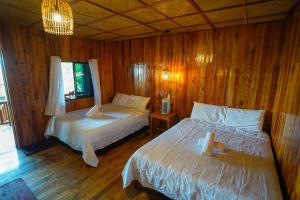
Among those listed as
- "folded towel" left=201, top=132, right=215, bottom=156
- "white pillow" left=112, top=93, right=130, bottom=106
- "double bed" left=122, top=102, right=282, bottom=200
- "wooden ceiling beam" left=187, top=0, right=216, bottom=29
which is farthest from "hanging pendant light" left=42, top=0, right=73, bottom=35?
"white pillow" left=112, top=93, right=130, bottom=106

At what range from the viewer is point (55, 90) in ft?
10.1

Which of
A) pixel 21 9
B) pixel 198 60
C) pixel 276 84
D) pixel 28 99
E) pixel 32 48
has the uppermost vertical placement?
pixel 21 9

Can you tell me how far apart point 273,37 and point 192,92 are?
5.07ft

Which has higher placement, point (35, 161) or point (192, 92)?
point (192, 92)

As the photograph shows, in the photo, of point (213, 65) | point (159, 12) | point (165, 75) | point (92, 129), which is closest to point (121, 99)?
point (165, 75)

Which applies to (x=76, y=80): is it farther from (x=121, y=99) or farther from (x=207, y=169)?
(x=207, y=169)

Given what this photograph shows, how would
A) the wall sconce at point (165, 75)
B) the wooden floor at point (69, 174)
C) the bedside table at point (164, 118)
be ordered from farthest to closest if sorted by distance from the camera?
the wall sconce at point (165, 75)
the bedside table at point (164, 118)
the wooden floor at point (69, 174)

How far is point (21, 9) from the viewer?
188cm

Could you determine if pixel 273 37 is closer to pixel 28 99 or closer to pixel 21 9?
pixel 21 9

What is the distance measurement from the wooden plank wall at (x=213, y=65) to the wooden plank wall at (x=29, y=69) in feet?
5.49

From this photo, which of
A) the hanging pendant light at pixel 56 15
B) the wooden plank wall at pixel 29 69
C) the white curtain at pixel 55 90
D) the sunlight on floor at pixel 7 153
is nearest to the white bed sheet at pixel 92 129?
the white curtain at pixel 55 90

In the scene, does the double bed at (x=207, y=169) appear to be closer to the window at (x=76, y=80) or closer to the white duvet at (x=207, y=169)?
the white duvet at (x=207, y=169)

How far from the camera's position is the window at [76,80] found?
11.5 feet

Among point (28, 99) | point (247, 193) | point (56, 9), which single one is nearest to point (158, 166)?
point (247, 193)
